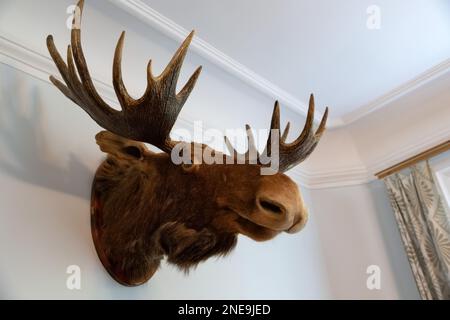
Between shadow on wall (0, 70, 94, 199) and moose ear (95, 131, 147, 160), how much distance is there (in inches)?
7.7

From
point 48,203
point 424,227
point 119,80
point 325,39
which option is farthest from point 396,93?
point 48,203

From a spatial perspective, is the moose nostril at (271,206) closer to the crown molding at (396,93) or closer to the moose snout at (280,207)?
the moose snout at (280,207)

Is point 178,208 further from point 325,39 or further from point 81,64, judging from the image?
point 325,39

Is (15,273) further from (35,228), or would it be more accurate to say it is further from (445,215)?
(445,215)

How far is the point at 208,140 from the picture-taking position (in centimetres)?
178

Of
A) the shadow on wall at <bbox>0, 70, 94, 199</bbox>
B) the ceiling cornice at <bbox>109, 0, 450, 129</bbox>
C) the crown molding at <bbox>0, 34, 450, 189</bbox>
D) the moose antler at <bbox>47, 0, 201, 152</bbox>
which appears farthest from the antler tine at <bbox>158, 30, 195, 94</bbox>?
the ceiling cornice at <bbox>109, 0, 450, 129</bbox>

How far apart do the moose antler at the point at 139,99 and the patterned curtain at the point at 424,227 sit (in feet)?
5.35

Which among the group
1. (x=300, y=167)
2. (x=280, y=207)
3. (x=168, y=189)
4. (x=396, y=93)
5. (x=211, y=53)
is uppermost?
(x=211, y=53)

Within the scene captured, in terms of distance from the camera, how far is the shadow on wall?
1.00 meters

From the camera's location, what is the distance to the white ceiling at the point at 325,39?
1550 millimetres

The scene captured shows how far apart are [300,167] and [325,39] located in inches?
35.1

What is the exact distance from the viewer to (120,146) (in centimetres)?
99

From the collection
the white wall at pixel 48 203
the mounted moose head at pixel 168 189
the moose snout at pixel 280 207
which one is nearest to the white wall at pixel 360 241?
the white wall at pixel 48 203
